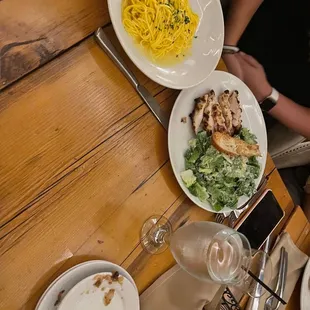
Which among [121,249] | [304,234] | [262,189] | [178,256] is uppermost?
[121,249]


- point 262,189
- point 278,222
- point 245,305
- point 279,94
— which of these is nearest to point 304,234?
point 278,222

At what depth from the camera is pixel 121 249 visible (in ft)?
3.88

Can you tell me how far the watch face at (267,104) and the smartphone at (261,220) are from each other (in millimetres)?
432

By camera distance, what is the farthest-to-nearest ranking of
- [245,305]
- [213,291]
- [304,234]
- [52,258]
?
[304,234]
[245,305]
[213,291]
[52,258]

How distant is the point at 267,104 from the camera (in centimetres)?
189

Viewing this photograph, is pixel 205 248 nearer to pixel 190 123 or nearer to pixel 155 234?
pixel 155 234

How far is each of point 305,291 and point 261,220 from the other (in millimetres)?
351

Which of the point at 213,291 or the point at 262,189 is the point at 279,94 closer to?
the point at 262,189

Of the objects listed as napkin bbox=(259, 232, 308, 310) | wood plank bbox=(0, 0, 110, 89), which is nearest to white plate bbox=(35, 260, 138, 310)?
wood plank bbox=(0, 0, 110, 89)

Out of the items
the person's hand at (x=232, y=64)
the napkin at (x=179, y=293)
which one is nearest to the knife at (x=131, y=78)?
the napkin at (x=179, y=293)

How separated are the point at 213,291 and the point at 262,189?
0.48 metres

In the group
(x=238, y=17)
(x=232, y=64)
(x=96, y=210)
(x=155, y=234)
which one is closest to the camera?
(x=96, y=210)

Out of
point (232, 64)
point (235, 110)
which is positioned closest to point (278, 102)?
point (232, 64)

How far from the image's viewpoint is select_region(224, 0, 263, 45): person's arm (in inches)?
72.4
